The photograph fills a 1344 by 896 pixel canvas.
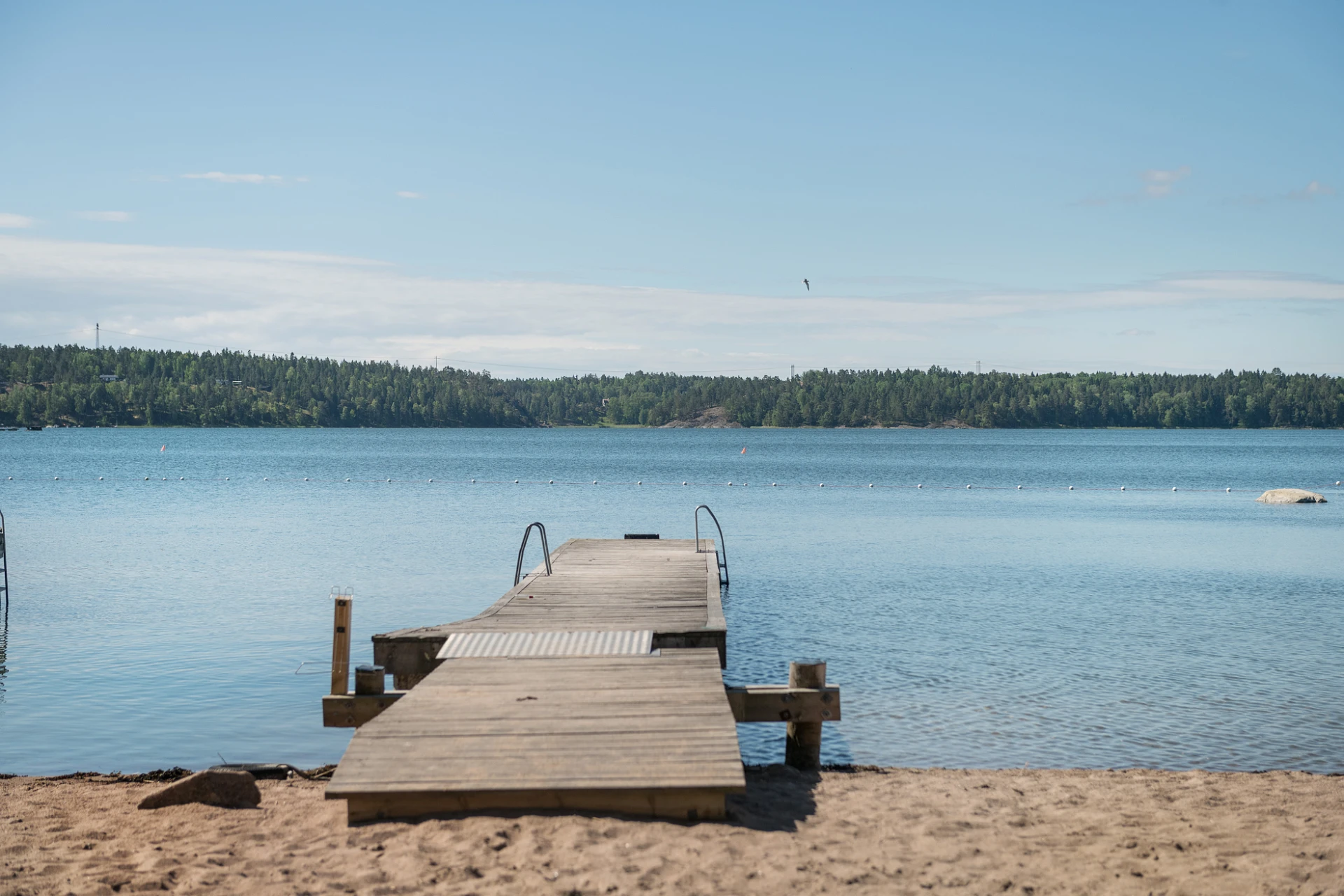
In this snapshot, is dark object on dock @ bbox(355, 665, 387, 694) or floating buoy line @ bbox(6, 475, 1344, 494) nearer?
dark object on dock @ bbox(355, 665, 387, 694)

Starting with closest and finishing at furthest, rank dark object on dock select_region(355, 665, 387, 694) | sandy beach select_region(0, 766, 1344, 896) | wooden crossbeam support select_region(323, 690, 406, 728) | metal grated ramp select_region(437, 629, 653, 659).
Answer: sandy beach select_region(0, 766, 1344, 896) < wooden crossbeam support select_region(323, 690, 406, 728) < dark object on dock select_region(355, 665, 387, 694) < metal grated ramp select_region(437, 629, 653, 659)

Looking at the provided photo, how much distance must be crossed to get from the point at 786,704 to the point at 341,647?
3939 mm

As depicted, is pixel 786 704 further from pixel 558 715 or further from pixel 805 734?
pixel 558 715

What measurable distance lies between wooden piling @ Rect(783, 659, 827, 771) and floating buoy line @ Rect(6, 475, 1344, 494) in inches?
1946

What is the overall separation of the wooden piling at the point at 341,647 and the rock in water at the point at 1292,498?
46.7m

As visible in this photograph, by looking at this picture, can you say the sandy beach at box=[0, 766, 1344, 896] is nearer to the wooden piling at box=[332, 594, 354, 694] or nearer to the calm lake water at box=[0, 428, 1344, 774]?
the wooden piling at box=[332, 594, 354, 694]

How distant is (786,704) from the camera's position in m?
9.46

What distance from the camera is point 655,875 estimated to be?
622cm

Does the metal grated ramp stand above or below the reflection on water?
above

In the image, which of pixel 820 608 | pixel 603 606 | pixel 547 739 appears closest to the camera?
pixel 547 739

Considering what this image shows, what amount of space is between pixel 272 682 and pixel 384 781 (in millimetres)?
7917

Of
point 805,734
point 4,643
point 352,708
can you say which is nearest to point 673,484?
point 4,643

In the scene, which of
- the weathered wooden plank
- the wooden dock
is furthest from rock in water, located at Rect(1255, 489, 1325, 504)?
the weathered wooden plank

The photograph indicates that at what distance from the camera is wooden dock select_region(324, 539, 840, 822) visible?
6.84 metres
